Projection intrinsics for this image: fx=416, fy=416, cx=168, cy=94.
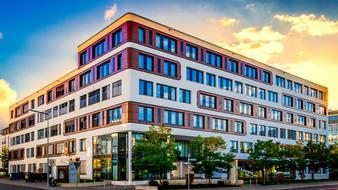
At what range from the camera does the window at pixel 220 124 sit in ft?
231

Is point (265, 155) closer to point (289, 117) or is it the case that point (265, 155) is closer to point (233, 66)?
point (233, 66)

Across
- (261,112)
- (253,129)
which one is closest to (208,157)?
(253,129)

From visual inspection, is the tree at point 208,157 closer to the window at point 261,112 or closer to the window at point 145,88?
the window at point 145,88

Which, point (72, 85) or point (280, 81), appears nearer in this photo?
point (72, 85)

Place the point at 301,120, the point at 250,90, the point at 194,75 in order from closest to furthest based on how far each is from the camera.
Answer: the point at 194,75, the point at 250,90, the point at 301,120

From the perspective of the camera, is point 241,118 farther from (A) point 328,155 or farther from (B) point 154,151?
(B) point 154,151

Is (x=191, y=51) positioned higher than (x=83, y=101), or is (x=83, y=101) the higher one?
(x=191, y=51)

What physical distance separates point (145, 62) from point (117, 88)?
212 inches

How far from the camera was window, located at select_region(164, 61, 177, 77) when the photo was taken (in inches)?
2406

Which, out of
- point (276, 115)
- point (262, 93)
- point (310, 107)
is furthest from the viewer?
point (310, 107)

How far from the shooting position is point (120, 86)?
57531mm

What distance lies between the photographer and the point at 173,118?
61406mm

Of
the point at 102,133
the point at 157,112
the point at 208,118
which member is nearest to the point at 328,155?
the point at 208,118

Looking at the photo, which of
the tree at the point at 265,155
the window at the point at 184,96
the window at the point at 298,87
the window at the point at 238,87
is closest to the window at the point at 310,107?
the window at the point at 298,87
